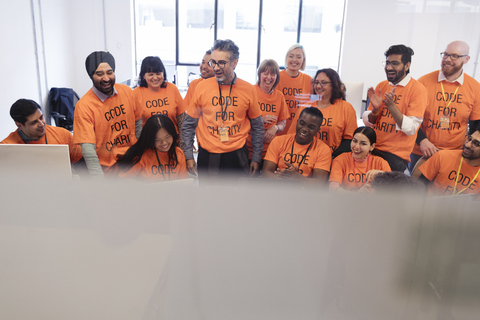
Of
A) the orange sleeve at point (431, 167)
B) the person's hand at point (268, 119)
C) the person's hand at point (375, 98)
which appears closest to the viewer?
the orange sleeve at point (431, 167)

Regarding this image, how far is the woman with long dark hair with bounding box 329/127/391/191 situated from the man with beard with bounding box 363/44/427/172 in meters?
0.03

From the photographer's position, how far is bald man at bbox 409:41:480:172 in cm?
70

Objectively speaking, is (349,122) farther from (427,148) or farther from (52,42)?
(52,42)

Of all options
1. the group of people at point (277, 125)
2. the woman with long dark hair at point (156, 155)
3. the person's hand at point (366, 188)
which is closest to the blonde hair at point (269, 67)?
the group of people at point (277, 125)

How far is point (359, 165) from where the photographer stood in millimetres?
799

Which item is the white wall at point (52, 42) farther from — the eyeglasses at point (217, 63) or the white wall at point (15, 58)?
the eyeglasses at point (217, 63)

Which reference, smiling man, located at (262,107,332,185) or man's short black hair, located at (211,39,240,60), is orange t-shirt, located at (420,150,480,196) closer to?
smiling man, located at (262,107,332,185)

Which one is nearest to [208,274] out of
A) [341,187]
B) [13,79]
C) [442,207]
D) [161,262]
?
[161,262]

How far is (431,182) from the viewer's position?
577 millimetres

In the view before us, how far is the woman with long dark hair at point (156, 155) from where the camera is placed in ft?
2.05

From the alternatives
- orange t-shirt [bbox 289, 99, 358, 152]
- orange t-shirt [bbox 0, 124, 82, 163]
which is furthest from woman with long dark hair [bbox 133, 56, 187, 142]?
orange t-shirt [bbox 289, 99, 358, 152]

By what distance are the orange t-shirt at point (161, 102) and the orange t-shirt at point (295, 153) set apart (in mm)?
341

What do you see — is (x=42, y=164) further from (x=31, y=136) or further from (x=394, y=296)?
(x=394, y=296)

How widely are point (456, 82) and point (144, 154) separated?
0.78m
